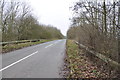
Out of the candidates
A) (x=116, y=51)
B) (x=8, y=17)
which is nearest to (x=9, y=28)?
(x=8, y=17)

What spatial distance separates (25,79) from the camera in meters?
5.11

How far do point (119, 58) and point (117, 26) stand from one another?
1.41 meters

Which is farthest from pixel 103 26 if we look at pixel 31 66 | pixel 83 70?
pixel 31 66

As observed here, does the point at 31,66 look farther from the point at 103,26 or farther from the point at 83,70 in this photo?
the point at 103,26

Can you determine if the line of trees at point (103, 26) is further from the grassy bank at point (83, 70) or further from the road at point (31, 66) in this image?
the road at point (31, 66)

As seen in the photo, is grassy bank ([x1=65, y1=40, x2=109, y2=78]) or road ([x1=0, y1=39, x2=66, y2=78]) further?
road ([x1=0, y1=39, x2=66, y2=78])

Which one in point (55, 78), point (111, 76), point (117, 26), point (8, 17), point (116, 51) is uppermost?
point (8, 17)

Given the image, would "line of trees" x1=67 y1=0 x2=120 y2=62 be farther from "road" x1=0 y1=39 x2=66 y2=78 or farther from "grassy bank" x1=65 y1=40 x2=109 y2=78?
"road" x1=0 y1=39 x2=66 y2=78

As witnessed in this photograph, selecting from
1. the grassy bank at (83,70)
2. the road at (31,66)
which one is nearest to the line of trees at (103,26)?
the grassy bank at (83,70)

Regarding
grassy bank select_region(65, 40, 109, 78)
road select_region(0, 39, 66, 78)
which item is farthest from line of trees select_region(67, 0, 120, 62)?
road select_region(0, 39, 66, 78)

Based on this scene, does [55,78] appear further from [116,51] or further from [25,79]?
[116,51]

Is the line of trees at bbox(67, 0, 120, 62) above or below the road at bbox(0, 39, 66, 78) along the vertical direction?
above

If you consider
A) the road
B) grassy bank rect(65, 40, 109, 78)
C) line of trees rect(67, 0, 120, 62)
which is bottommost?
the road

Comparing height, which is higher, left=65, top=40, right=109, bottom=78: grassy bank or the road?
left=65, top=40, right=109, bottom=78: grassy bank
